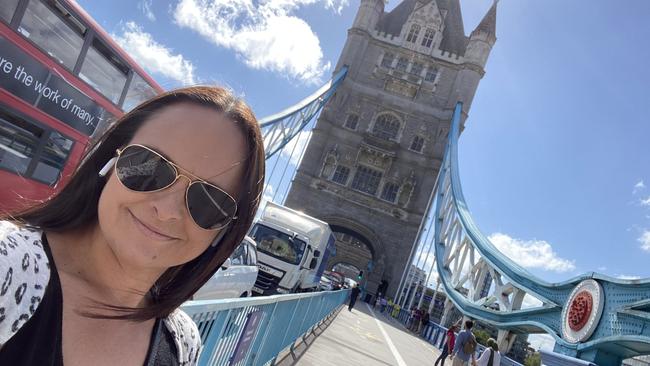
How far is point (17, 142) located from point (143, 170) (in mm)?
7009

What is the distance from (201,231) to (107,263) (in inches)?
8.9

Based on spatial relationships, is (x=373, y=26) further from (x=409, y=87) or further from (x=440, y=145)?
(x=440, y=145)

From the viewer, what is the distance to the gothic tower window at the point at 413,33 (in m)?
35.3

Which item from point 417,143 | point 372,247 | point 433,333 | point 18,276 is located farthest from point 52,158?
point 417,143

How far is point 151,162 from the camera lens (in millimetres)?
1114

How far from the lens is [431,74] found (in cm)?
3434

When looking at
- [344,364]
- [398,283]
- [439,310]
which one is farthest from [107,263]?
[439,310]

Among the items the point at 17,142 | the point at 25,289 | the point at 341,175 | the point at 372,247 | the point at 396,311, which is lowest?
the point at 396,311

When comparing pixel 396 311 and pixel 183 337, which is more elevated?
pixel 183 337

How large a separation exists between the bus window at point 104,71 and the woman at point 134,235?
24.1 feet

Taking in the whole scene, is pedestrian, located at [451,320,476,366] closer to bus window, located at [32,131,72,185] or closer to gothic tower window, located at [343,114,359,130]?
bus window, located at [32,131,72,185]

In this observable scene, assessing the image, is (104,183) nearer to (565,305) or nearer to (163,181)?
(163,181)

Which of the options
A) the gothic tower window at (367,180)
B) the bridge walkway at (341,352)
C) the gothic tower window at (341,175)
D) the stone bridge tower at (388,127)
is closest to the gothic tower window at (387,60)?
the stone bridge tower at (388,127)

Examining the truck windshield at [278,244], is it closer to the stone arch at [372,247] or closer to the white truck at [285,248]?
the white truck at [285,248]
